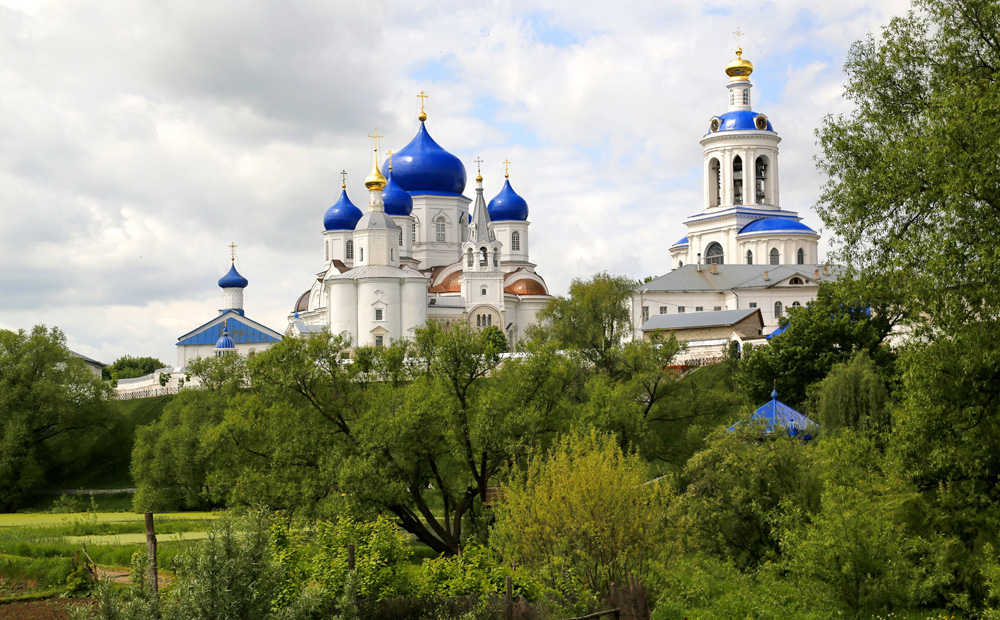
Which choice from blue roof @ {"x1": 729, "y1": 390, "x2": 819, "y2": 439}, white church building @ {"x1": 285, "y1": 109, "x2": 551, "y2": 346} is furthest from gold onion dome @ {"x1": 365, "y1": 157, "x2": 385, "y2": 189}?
blue roof @ {"x1": 729, "y1": 390, "x2": 819, "y2": 439}

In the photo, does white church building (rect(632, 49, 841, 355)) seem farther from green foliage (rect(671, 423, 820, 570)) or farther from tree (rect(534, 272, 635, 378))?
green foliage (rect(671, 423, 820, 570))

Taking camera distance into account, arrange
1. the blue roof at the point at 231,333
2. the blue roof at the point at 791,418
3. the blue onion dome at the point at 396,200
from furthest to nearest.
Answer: the blue onion dome at the point at 396,200 < the blue roof at the point at 231,333 < the blue roof at the point at 791,418

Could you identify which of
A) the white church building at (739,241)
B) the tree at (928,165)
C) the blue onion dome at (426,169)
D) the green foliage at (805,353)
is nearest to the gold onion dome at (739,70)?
the white church building at (739,241)

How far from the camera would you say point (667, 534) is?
51.5 feet

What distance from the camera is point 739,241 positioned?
195 feet

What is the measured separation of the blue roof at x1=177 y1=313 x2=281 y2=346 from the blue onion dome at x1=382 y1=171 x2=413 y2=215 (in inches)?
390

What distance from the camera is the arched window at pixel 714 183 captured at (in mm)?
62438

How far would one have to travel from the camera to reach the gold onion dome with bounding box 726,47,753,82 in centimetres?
6203

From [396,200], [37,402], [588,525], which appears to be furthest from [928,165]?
[396,200]

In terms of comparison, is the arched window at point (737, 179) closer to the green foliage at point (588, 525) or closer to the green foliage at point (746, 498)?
the green foliage at point (746, 498)

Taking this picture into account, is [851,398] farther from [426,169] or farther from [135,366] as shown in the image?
[135,366]

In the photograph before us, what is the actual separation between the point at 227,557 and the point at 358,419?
1218 centimetres

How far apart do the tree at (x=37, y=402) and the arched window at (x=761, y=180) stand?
38.6 metres

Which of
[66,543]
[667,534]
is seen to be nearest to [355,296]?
[66,543]
